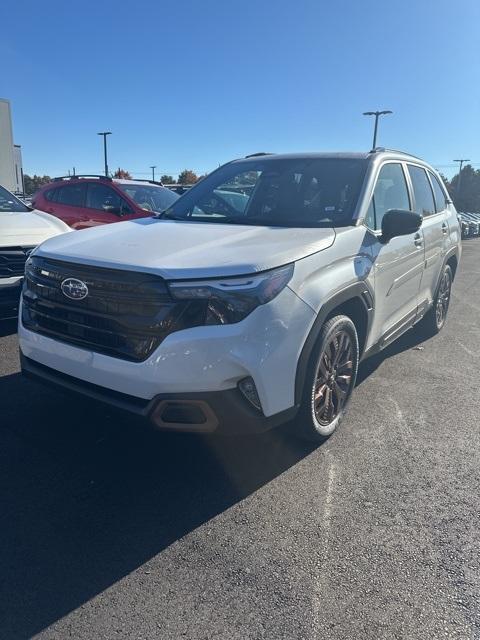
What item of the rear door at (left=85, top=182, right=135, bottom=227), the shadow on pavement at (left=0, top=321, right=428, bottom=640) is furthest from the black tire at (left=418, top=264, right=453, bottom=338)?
the rear door at (left=85, top=182, right=135, bottom=227)

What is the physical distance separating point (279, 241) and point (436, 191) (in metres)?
3.56

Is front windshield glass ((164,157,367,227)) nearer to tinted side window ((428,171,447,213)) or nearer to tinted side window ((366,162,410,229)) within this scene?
tinted side window ((366,162,410,229))

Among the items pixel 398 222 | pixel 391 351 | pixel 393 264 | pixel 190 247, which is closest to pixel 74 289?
pixel 190 247

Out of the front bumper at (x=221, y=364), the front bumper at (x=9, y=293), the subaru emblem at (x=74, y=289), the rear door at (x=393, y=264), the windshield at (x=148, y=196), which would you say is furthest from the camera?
the windshield at (x=148, y=196)

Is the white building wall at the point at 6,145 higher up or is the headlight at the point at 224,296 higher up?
the white building wall at the point at 6,145

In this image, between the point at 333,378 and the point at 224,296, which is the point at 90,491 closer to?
the point at 224,296

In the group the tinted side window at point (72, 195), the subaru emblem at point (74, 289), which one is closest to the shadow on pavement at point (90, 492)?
the subaru emblem at point (74, 289)

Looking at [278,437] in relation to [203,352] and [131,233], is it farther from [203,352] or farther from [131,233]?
[131,233]

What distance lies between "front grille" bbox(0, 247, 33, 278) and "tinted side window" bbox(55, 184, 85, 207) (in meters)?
4.28

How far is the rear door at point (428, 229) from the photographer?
16.4 ft

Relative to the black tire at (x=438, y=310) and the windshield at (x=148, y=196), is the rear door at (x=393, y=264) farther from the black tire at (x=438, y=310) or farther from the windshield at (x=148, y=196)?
the windshield at (x=148, y=196)

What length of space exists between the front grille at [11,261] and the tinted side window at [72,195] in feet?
14.0

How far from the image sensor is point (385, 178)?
13.7ft

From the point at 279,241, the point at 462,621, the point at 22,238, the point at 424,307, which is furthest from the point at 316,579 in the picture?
the point at 22,238
